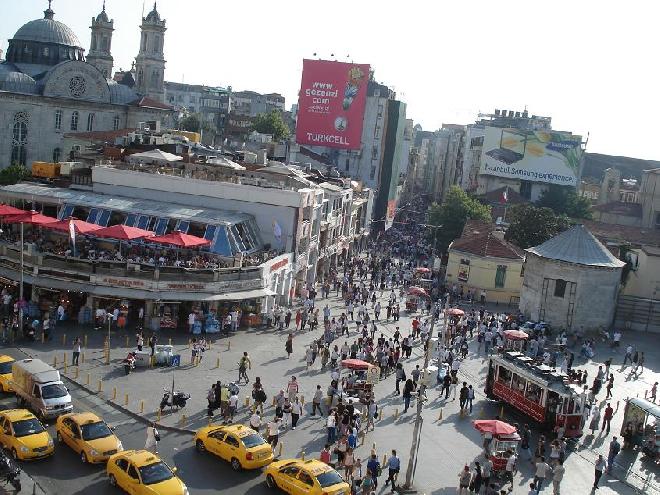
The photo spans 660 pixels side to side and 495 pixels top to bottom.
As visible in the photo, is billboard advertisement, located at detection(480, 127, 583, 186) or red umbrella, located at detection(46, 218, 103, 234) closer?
red umbrella, located at detection(46, 218, 103, 234)

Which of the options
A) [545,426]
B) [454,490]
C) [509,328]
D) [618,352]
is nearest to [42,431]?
[454,490]

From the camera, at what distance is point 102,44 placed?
118 metres

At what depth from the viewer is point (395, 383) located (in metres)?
34.2

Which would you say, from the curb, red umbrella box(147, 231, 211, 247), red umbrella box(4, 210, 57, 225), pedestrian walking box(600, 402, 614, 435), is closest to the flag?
red umbrella box(147, 231, 211, 247)

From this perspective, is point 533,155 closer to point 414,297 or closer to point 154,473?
point 414,297

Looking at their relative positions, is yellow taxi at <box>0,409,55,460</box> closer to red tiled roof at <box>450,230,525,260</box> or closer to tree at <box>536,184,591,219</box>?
red tiled roof at <box>450,230,525,260</box>

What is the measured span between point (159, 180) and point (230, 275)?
11948 millimetres

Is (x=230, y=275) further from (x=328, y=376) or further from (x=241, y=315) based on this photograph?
(x=328, y=376)

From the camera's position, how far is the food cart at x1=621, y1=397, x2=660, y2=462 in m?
29.1

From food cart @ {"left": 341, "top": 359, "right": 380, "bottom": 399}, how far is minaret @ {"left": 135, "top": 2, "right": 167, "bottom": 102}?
8984 cm

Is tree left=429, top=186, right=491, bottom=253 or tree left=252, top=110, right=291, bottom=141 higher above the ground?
tree left=252, top=110, right=291, bottom=141

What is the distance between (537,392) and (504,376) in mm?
2304

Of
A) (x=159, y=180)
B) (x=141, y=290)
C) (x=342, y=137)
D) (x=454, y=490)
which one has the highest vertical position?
(x=342, y=137)

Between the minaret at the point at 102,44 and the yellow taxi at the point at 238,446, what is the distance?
103m
